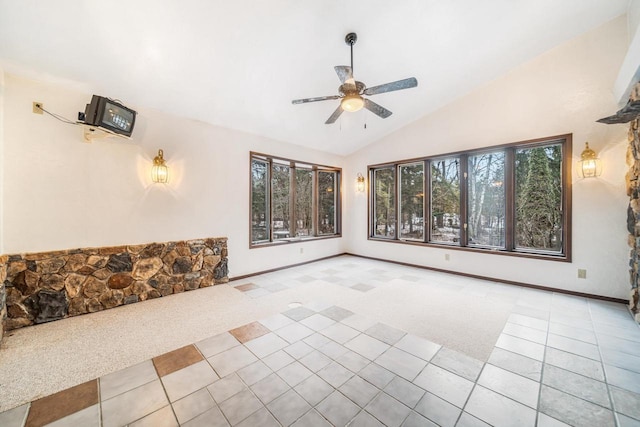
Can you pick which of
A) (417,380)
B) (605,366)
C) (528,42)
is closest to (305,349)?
(417,380)

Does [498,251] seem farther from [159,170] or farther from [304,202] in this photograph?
[159,170]

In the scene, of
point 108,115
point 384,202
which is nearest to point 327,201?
point 384,202

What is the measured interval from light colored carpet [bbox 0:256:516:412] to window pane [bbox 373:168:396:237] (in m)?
1.79

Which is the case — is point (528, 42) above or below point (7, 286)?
above

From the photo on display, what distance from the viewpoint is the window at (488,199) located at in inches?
168

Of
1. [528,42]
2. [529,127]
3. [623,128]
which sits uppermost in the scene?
[528,42]

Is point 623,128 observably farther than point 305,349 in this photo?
Yes

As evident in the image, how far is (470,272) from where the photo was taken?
5051 mm

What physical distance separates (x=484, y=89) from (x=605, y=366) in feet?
14.8

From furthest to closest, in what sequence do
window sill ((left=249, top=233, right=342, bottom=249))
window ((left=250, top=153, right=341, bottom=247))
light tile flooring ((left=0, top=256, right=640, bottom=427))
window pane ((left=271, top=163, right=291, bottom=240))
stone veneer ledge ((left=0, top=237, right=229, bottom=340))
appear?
window pane ((left=271, top=163, right=291, bottom=240)) < window ((left=250, top=153, right=341, bottom=247)) < window sill ((left=249, top=233, right=342, bottom=249)) < stone veneer ledge ((left=0, top=237, right=229, bottom=340)) < light tile flooring ((left=0, top=256, right=640, bottom=427))

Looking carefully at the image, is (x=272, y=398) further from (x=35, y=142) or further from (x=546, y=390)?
(x=35, y=142)

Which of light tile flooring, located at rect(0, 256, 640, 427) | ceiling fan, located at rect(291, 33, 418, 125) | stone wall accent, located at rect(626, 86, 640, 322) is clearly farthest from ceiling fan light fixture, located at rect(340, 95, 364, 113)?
stone wall accent, located at rect(626, 86, 640, 322)

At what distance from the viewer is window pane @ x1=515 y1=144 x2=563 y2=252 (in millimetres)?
4238

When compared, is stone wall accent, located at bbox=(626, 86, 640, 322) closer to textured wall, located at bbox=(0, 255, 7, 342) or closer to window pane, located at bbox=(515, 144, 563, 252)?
window pane, located at bbox=(515, 144, 563, 252)
